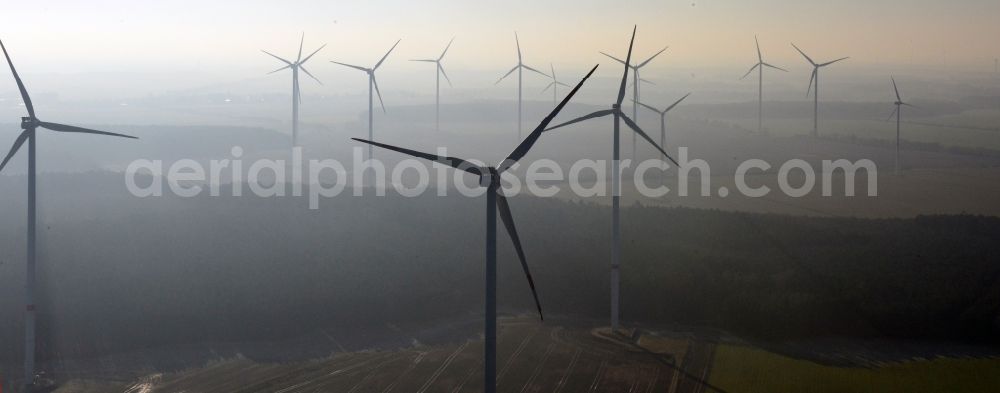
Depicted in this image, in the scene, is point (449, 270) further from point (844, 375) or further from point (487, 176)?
point (487, 176)

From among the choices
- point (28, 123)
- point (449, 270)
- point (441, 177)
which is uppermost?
point (28, 123)

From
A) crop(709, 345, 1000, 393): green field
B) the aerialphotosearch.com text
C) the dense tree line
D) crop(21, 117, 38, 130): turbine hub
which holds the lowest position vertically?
crop(709, 345, 1000, 393): green field

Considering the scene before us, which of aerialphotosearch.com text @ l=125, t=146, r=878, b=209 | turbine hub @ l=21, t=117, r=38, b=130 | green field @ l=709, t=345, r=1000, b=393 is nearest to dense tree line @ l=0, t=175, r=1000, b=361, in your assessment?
green field @ l=709, t=345, r=1000, b=393

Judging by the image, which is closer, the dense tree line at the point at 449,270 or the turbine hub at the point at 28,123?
the turbine hub at the point at 28,123

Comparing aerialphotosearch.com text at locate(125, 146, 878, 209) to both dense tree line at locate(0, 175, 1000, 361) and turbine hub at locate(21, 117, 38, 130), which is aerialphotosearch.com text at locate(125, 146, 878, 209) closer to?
dense tree line at locate(0, 175, 1000, 361)

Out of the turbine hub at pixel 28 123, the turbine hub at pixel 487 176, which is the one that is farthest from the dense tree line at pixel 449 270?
the turbine hub at pixel 487 176

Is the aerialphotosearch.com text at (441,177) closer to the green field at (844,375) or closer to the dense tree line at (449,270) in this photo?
the dense tree line at (449,270)

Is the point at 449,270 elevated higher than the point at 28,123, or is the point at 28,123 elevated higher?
the point at 28,123

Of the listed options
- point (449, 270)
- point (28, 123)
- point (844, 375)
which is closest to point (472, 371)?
point (844, 375)

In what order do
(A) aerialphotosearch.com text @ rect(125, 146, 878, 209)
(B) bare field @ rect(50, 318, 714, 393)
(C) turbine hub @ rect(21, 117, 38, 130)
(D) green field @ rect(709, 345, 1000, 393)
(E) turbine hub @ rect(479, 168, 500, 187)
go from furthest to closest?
(A) aerialphotosearch.com text @ rect(125, 146, 878, 209) → (C) turbine hub @ rect(21, 117, 38, 130) → (B) bare field @ rect(50, 318, 714, 393) → (D) green field @ rect(709, 345, 1000, 393) → (E) turbine hub @ rect(479, 168, 500, 187)
